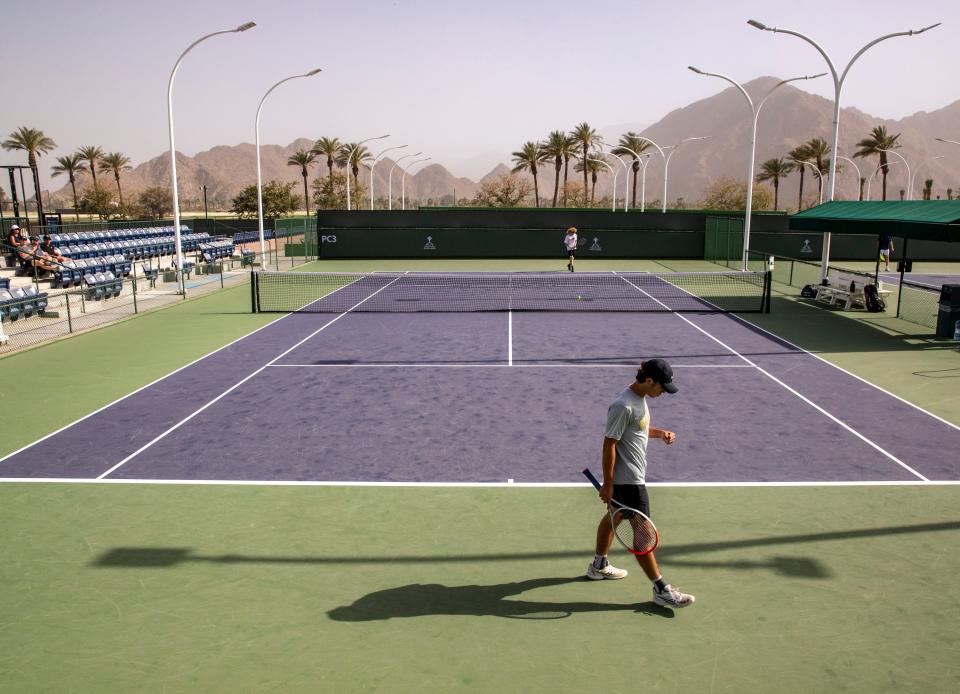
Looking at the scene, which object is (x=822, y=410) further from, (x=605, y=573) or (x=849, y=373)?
(x=605, y=573)

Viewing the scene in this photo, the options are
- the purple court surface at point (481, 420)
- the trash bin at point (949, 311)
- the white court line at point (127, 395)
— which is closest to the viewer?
the purple court surface at point (481, 420)

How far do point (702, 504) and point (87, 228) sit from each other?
52093 millimetres

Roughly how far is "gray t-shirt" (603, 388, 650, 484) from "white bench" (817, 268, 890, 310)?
69.1 ft

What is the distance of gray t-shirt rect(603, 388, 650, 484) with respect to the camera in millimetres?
6359

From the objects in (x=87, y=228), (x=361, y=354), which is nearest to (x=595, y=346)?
(x=361, y=354)

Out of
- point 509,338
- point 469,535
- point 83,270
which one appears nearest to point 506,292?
point 509,338

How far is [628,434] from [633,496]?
55 centimetres

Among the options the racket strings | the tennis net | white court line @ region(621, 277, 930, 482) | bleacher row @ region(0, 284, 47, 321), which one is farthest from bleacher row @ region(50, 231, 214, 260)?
the racket strings

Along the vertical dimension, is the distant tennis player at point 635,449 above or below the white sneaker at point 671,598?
above

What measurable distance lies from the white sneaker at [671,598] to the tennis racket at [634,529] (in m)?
0.47

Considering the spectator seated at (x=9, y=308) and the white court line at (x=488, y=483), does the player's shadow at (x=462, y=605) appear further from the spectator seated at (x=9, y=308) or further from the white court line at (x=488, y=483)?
the spectator seated at (x=9, y=308)

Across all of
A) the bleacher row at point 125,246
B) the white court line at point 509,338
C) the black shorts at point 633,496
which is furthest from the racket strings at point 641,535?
the bleacher row at point 125,246

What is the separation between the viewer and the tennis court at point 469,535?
19.4ft

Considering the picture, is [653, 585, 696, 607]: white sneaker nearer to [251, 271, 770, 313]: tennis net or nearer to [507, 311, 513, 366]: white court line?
[507, 311, 513, 366]: white court line
